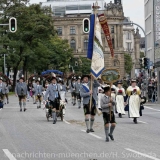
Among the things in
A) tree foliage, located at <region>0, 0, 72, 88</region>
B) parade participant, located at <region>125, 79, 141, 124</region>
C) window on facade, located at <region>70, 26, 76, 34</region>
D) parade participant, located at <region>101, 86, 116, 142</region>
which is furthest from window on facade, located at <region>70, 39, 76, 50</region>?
parade participant, located at <region>101, 86, 116, 142</region>

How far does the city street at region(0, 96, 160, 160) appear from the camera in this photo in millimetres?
14773

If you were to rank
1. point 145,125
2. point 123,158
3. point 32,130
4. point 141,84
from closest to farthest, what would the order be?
1. point 123,158
2. point 32,130
3. point 145,125
4. point 141,84

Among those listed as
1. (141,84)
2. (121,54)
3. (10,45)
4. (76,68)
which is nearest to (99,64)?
(141,84)

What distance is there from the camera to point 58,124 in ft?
83.8

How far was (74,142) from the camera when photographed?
59.0 feet

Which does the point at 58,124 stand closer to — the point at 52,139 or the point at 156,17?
the point at 52,139

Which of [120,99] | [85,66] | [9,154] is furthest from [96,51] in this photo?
[85,66]

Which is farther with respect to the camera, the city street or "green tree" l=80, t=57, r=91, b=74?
"green tree" l=80, t=57, r=91, b=74

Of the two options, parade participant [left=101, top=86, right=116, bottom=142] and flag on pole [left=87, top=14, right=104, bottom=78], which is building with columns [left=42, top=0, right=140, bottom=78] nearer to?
flag on pole [left=87, top=14, right=104, bottom=78]

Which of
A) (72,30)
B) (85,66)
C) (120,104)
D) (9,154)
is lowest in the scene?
(9,154)

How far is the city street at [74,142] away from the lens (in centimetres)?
1477

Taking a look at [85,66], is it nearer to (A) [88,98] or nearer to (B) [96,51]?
(B) [96,51]

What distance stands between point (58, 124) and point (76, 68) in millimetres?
121288

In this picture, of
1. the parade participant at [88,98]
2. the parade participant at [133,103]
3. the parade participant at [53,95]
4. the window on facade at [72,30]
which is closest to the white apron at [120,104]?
the parade participant at [133,103]
